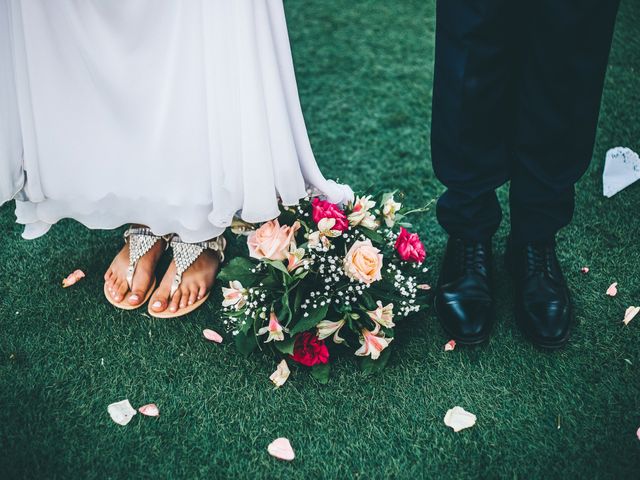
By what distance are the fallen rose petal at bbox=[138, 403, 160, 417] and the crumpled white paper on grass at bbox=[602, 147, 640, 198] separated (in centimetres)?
164

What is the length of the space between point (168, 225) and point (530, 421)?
106 cm

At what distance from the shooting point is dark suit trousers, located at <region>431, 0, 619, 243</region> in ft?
3.86

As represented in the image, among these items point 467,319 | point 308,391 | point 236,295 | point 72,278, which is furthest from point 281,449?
point 72,278

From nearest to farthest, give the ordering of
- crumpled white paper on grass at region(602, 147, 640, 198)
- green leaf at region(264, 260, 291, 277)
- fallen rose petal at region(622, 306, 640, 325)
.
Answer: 1. green leaf at region(264, 260, 291, 277)
2. fallen rose petal at region(622, 306, 640, 325)
3. crumpled white paper on grass at region(602, 147, 640, 198)

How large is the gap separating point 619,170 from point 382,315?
1214 mm

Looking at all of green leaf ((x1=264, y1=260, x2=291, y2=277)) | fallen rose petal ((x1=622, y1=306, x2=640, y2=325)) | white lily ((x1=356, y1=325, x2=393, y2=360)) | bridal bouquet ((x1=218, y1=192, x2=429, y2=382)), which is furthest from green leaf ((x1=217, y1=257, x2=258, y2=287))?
fallen rose petal ((x1=622, y1=306, x2=640, y2=325))

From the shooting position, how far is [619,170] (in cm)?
199

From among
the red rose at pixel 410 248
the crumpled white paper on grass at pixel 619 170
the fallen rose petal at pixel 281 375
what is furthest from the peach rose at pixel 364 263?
the crumpled white paper on grass at pixel 619 170

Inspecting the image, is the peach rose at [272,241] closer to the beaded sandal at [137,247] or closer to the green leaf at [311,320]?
the green leaf at [311,320]

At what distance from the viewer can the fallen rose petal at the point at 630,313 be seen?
4.98 ft

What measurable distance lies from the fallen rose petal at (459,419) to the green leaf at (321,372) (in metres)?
0.31

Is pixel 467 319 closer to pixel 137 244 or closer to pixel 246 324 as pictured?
pixel 246 324

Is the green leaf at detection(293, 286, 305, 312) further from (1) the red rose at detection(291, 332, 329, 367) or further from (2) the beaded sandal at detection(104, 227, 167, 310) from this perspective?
(2) the beaded sandal at detection(104, 227, 167, 310)

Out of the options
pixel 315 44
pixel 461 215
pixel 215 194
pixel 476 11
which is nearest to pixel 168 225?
pixel 215 194
